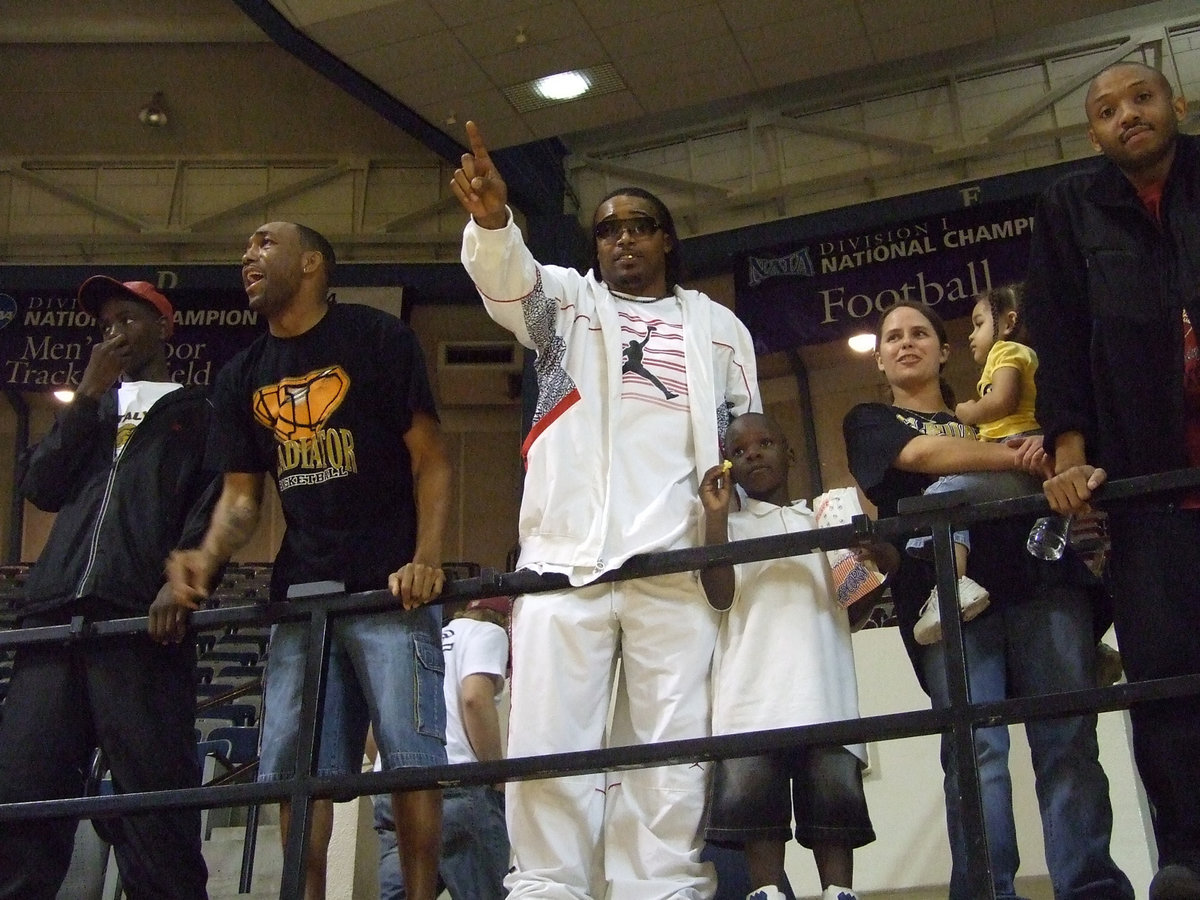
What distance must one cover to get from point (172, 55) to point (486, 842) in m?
8.99

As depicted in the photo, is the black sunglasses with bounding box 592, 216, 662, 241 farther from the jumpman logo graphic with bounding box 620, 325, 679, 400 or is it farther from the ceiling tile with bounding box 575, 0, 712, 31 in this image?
the ceiling tile with bounding box 575, 0, 712, 31

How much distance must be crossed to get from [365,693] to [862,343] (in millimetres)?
8121

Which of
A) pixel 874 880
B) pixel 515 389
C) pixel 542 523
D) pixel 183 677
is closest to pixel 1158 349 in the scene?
pixel 542 523

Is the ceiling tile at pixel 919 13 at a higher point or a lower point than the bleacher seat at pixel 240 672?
higher

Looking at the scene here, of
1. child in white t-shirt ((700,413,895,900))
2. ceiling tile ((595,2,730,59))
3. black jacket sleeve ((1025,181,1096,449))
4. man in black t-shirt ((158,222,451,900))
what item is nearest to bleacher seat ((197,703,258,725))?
man in black t-shirt ((158,222,451,900))

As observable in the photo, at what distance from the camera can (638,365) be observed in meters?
2.87

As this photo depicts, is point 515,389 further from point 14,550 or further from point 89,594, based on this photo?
point 89,594

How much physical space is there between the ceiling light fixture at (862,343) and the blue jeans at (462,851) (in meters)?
6.67

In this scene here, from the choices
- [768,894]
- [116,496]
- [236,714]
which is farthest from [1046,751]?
[236,714]

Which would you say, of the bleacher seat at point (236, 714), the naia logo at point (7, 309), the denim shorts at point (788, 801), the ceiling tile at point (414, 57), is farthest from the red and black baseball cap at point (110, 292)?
the naia logo at point (7, 309)

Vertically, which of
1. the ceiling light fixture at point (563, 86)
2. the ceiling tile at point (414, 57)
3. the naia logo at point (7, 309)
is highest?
the ceiling tile at point (414, 57)

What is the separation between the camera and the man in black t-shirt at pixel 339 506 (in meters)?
2.63

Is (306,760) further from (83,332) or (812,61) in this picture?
(83,332)

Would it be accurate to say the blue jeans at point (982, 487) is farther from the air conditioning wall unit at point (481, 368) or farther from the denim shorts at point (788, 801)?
the air conditioning wall unit at point (481, 368)
